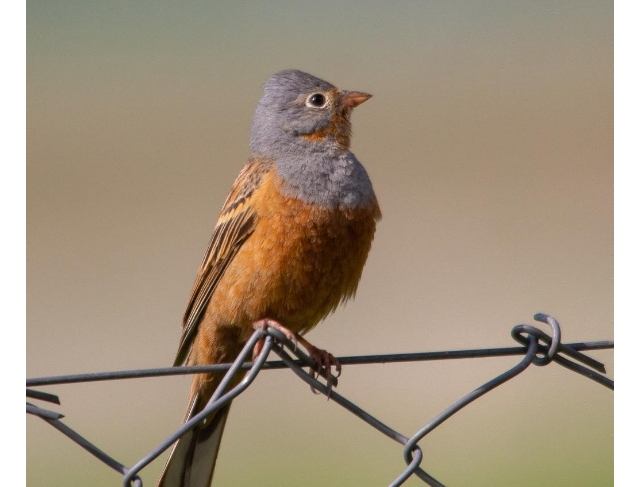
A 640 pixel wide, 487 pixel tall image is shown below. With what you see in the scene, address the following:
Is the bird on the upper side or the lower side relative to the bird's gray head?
lower

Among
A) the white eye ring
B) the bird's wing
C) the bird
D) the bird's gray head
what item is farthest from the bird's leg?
the white eye ring

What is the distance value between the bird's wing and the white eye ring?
50 cm

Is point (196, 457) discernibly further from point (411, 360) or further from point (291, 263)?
point (411, 360)

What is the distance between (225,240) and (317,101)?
103 centimetres

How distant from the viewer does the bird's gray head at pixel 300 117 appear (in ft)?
16.8

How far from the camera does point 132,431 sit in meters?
8.86

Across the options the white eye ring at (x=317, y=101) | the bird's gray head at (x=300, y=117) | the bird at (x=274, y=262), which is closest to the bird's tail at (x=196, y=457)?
the bird at (x=274, y=262)

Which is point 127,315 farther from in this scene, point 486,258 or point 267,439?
point 486,258

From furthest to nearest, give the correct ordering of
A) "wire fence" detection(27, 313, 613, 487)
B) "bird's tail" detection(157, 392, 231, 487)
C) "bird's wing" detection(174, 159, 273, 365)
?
"bird's wing" detection(174, 159, 273, 365) < "bird's tail" detection(157, 392, 231, 487) < "wire fence" detection(27, 313, 613, 487)

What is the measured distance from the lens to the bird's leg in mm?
4152

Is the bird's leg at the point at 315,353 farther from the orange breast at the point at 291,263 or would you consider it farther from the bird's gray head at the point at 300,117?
the bird's gray head at the point at 300,117

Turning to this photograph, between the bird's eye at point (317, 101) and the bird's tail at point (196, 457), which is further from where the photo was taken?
the bird's eye at point (317, 101)

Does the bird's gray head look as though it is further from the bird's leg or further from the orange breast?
the bird's leg

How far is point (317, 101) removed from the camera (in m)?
5.33
